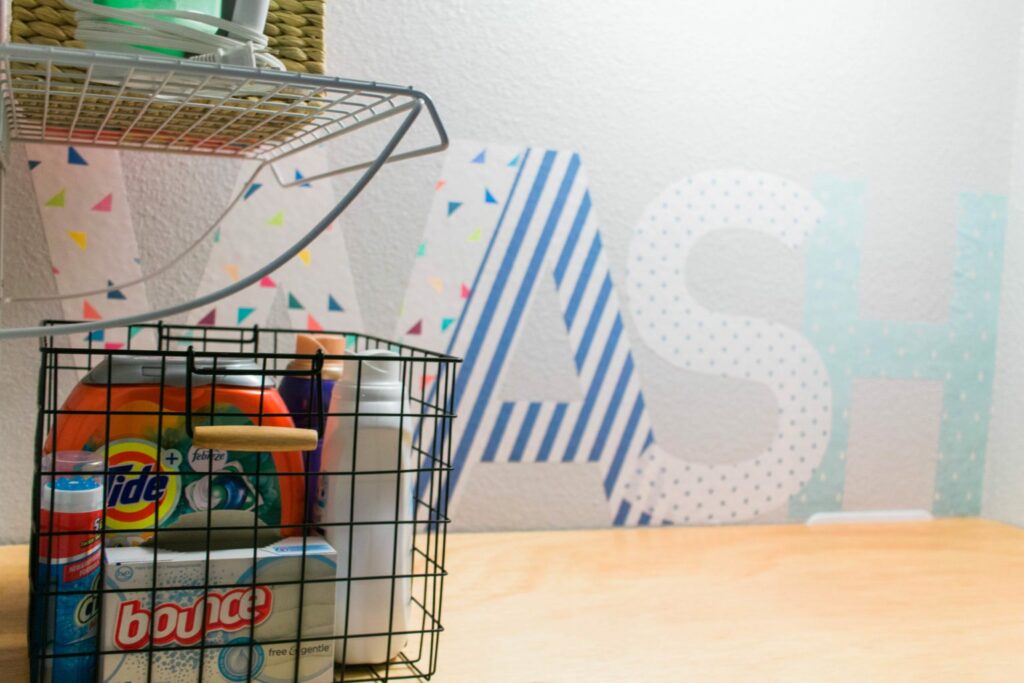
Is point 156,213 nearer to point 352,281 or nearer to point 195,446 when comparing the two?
point 352,281

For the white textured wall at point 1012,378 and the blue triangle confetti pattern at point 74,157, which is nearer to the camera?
the blue triangle confetti pattern at point 74,157

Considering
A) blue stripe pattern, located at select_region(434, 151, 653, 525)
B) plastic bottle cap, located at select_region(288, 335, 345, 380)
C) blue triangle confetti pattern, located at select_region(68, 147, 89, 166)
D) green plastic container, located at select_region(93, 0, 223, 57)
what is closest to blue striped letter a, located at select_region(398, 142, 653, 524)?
blue stripe pattern, located at select_region(434, 151, 653, 525)

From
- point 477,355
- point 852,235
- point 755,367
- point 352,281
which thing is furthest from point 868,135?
point 352,281

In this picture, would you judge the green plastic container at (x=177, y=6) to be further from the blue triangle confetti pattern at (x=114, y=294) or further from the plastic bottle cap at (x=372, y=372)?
the blue triangle confetti pattern at (x=114, y=294)

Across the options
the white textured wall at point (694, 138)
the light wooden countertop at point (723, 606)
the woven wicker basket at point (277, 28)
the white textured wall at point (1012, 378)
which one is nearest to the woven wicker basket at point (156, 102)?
the woven wicker basket at point (277, 28)

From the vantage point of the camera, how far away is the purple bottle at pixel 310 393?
75cm

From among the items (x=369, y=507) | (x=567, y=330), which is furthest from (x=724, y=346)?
(x=369, y=507)

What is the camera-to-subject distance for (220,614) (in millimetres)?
650

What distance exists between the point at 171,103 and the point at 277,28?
4.2 inches

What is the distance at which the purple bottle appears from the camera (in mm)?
753

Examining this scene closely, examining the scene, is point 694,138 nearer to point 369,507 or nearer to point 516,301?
point 516,301

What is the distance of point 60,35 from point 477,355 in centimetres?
61

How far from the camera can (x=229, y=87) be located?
708 millimetres

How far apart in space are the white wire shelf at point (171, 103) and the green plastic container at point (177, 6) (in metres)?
0.03
